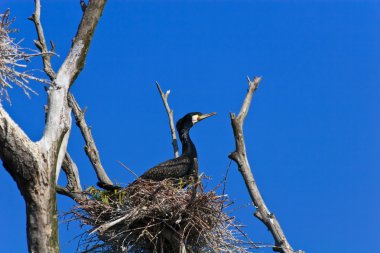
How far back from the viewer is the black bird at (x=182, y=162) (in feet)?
30.6

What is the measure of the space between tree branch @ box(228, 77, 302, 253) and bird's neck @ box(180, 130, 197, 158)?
0.49 meters

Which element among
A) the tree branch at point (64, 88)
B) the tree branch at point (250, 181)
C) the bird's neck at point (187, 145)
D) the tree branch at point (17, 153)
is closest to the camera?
the tree branch at point (17, 153)

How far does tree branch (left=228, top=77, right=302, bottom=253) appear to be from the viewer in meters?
9.63

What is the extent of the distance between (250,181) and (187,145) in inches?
38.2

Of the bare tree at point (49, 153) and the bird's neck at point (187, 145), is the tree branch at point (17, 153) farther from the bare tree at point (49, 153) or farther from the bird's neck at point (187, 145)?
the bird's neck at point (187, 145)

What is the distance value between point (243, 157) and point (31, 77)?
11.6 ft

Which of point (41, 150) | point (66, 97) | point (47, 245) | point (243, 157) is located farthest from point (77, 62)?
point (243, 157)

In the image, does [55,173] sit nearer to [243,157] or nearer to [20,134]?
[20,134]

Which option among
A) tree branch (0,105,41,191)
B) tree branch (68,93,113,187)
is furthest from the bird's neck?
tree branch (0,105,41,191)

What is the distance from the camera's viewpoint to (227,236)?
830 cm

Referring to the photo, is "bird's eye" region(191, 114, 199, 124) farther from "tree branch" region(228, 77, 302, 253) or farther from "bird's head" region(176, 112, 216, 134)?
"tree branch" region(228, 77, 302, 253)

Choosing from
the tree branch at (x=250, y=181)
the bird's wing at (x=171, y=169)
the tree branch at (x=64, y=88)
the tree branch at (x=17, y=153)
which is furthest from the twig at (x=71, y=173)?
the tree branch at (x=17, y=153)

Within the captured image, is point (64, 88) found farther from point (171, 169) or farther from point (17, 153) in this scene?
point (171, 169)

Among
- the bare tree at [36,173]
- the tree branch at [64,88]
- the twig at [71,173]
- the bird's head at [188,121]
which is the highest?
the bird's head at [188,121]
